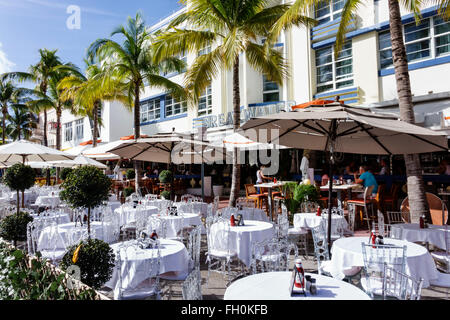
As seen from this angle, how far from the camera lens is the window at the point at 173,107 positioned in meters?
22.8

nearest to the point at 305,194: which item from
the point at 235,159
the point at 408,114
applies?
the point at 235,159

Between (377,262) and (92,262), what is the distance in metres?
3.70

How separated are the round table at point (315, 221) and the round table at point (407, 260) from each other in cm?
223

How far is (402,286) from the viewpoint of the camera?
332 centimetres

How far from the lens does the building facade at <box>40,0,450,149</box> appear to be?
11906 mm

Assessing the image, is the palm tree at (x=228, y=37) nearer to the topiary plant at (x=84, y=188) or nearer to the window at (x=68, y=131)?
the topiary plant at (x=84, y=188)

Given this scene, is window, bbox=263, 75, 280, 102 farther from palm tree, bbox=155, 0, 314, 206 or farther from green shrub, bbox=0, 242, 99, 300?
green shrub, bbox=0, 242, 99, 300

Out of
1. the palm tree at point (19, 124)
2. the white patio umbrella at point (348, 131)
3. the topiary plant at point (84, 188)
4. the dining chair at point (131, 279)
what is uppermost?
the palm tree at point (19, 124)

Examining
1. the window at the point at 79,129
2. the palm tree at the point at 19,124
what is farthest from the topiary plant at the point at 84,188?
the palm tree at the point at 19,124

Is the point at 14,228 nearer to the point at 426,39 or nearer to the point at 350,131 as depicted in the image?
the point at 350,131

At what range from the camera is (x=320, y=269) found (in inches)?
189
